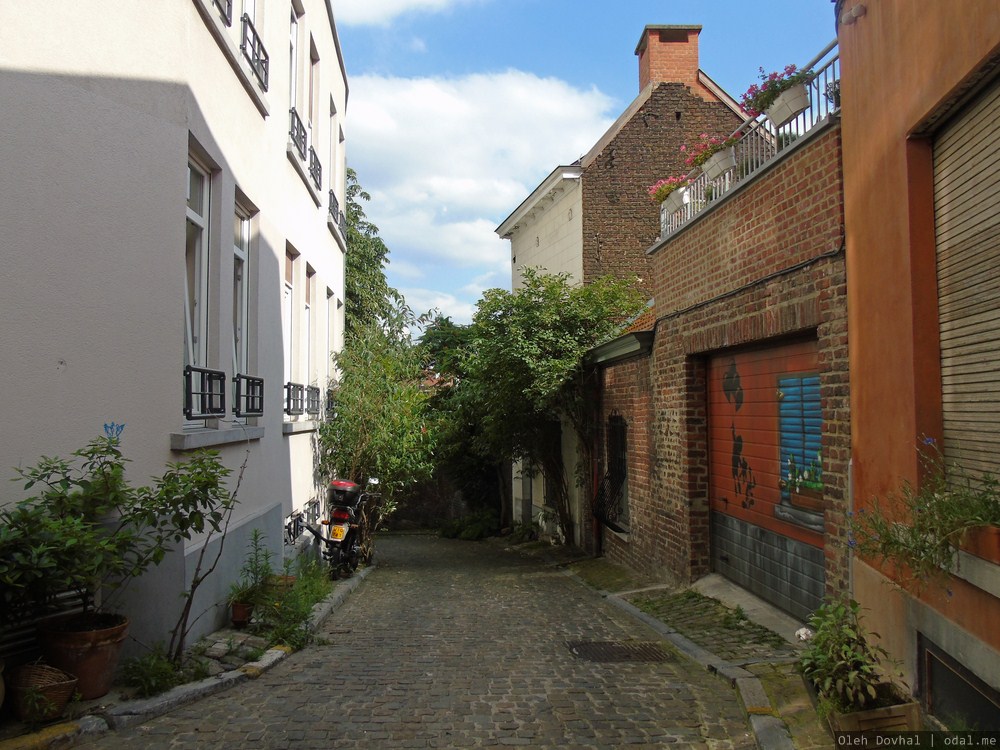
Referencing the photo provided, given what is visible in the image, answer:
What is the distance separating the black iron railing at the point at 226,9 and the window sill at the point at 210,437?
365 centimetres


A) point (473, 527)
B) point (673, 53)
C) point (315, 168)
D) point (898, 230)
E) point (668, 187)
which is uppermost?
point (673, 53)

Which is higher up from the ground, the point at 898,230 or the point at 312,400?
the point at 898,230

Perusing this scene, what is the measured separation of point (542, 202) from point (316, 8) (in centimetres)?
974

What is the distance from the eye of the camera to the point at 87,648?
480 centimetres

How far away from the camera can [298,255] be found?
11.5 meters

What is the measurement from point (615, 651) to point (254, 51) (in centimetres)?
671

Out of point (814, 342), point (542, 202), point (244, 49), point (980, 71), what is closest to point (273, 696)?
point (814, 342)

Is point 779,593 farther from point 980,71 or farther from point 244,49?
point 244,49

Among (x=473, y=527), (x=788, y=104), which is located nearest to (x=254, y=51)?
(x=788, y=104)

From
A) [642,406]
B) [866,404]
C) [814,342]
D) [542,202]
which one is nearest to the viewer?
[866,404]

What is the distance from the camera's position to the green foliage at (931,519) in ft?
12.6

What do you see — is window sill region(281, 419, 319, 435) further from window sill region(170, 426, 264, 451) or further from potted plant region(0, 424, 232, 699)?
potted plant region(0, 424, 232, 699)

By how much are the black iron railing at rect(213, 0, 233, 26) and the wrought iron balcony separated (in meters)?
5.64

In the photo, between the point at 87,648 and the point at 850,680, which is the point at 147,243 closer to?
the point at 87,648
